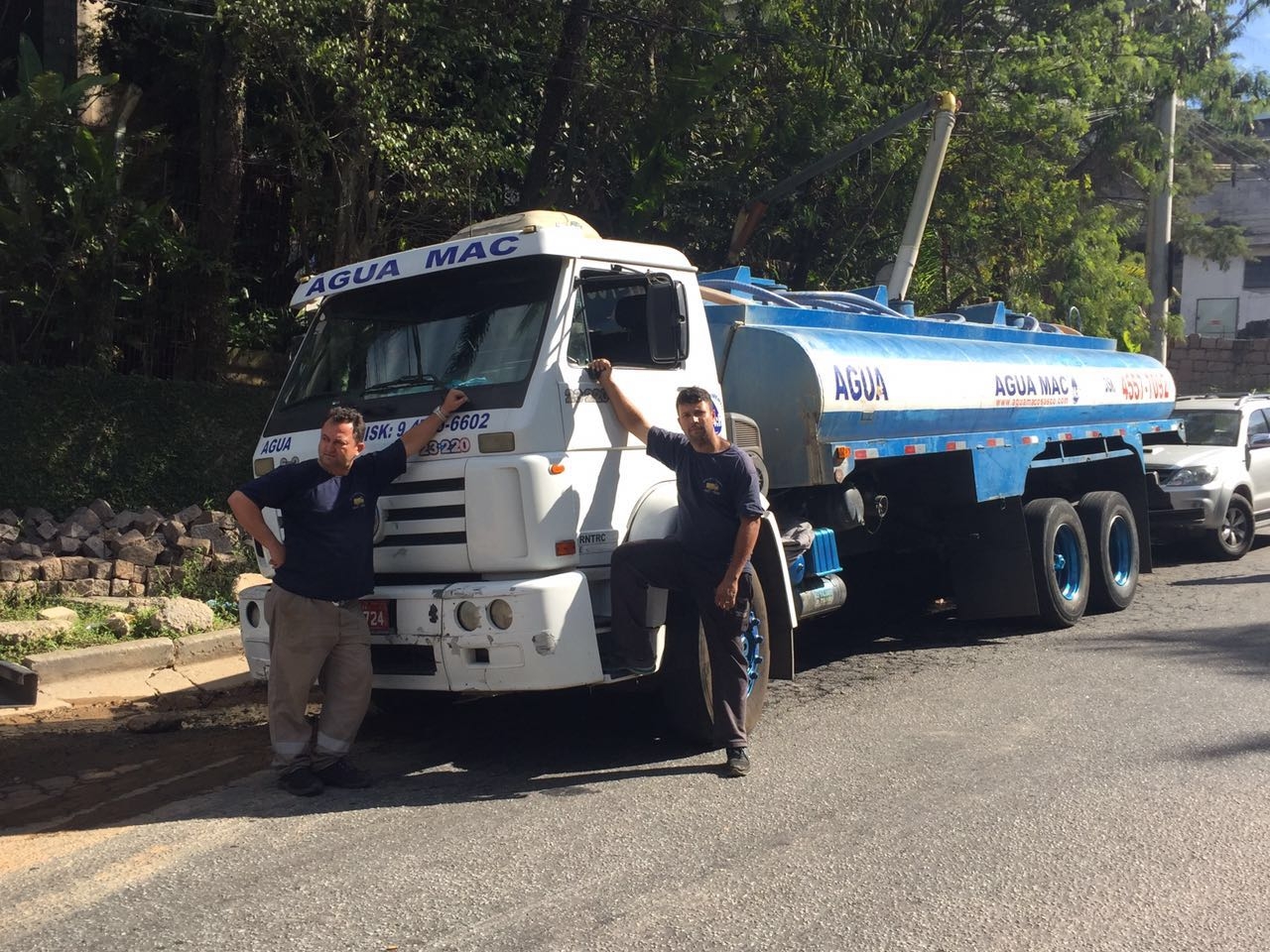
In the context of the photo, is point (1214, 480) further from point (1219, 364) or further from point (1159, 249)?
point (1219, 364)

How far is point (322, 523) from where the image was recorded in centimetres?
557

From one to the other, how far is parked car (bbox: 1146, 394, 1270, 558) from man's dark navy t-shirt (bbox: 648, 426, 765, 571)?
842 cm

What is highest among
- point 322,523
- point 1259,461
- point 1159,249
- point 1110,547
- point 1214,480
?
point 1159,249

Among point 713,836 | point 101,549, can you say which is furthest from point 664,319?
point 101,549

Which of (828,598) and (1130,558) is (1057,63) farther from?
(828,598)

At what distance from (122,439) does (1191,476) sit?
10.7 m

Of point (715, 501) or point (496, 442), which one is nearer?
point (496, 442)

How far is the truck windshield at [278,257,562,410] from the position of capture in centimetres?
591

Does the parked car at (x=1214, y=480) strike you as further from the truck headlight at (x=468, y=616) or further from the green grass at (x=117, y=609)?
the truck headlight at (x=468, y=616)

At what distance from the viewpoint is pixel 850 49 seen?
15.8 meters

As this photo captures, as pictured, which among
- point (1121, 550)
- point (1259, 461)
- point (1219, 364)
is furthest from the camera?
point (1219, 364)

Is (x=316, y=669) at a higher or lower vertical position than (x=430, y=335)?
lower

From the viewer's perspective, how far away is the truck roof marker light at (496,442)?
18.4 feet

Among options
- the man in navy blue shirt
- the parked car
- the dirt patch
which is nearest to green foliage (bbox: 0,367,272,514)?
the dirt patch
